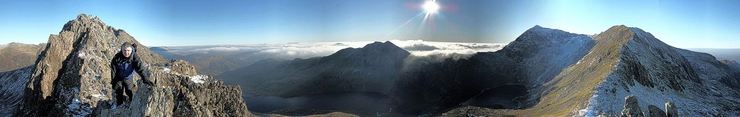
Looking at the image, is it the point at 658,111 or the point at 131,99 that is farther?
the point at 658,111

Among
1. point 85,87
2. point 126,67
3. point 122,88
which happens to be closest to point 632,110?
point 122,88

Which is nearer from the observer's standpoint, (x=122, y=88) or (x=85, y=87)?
(x=122, y=88)

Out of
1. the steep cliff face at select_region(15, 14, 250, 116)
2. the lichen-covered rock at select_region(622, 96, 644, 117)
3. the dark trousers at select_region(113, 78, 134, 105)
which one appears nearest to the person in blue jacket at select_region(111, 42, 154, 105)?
the dark trousers at select_region(113, 78, 134, 105)

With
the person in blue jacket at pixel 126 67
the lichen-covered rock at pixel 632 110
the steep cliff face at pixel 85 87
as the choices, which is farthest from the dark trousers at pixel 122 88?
the lichen-covered rock at pixel 632 110

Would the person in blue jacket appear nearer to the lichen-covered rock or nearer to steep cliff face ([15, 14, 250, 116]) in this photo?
steep cliff face ([15, 14, 250, 116])

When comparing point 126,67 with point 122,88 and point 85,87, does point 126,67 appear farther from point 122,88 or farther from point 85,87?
point 85,87

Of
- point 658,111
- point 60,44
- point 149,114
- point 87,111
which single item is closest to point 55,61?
point 60,44

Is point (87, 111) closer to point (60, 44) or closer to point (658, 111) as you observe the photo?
point (60, 44)
